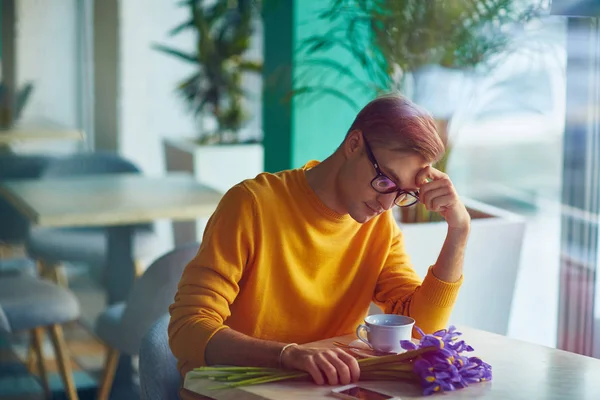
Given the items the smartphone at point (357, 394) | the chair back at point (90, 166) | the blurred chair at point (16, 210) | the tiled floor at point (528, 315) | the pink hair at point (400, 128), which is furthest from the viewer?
the blurred chair at point (16, 210)

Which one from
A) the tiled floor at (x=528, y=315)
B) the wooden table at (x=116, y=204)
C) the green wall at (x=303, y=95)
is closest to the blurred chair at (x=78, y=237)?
the wooden table at (x=116, y=204)

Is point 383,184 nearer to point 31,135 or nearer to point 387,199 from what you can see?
point 387,199

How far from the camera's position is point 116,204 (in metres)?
3.18

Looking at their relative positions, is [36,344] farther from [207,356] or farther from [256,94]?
[256,94]

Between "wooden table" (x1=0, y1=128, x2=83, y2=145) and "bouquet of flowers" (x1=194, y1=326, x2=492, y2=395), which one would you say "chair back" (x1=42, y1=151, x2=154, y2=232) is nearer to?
"wooden table" (x1=0, y1=128, x2=83, y2=145)

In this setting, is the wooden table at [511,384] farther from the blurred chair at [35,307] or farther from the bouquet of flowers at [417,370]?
the blurred chair at [35,307]

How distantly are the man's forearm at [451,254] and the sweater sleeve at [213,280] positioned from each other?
0.39 m

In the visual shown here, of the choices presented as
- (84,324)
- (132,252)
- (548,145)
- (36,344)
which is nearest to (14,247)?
(84,324)

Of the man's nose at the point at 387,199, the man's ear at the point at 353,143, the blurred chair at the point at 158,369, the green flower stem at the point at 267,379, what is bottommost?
the blurred chair at the point at 158,369

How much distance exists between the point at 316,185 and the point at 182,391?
51 cm

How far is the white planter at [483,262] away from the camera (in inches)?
112

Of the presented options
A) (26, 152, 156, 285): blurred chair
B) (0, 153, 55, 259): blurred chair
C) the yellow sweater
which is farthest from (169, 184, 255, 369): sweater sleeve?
(0, 153, 55, 259): blurred chair

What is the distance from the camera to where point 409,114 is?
5.54ft

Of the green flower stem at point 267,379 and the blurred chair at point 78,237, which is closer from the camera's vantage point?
the green flower stem at point 267,379
